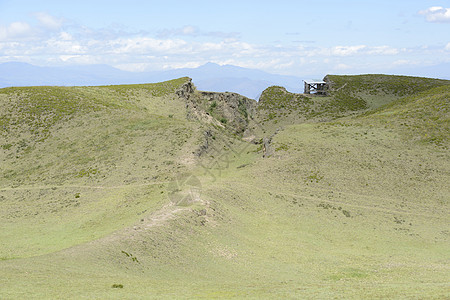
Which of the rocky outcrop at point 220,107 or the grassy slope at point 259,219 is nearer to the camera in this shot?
the grassy slope at point 259,219

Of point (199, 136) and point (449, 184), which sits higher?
point (199, 136)

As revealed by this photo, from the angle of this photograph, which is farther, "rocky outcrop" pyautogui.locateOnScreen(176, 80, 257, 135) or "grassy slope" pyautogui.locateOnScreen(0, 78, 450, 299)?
"rocky outcrop" pyautogui.locateOnScreen(176, 80, 257, 135)

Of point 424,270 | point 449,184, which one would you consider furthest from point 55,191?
point 449,184

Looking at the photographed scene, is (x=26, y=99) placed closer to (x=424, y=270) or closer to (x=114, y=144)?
(x=114, y=144)

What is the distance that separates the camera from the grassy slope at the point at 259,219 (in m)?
29.8

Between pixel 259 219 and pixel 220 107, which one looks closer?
pixel 259 219

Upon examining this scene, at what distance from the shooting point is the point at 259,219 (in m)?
51.1

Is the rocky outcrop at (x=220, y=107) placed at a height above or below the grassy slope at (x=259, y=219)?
above

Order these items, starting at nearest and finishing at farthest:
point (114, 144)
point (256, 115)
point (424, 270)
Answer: point (424, 270), point (114, 144), point (256, 115)

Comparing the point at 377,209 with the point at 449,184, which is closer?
the point at 377,209

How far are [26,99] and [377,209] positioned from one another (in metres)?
85.0

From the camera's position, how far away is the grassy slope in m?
29.8

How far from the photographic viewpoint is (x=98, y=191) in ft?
196

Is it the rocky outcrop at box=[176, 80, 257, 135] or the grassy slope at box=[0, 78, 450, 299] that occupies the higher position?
the rocky outcrop at box=[176, 80, 257, 135]
